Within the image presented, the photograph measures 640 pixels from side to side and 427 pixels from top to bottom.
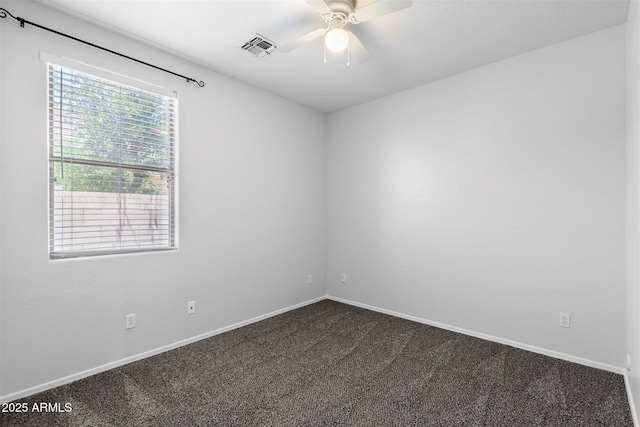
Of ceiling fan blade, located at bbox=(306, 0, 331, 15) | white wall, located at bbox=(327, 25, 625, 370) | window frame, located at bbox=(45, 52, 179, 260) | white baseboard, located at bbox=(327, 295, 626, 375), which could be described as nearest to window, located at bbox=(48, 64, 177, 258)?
window frame, located at bbox=(45, 52, 179, 260)

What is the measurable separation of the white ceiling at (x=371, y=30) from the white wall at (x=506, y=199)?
1.02 ft

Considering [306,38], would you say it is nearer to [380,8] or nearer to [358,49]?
[358,49]

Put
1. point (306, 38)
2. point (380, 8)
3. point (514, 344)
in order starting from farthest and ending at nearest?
point (514, 344)
point (306, 38)
point (380, 8)

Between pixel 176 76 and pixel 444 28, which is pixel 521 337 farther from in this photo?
pixel 176 76

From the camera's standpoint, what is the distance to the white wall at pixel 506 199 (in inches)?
96.1

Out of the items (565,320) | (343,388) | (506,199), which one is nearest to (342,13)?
(506,199)

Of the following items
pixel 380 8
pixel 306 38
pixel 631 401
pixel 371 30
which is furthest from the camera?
pixel 371 30

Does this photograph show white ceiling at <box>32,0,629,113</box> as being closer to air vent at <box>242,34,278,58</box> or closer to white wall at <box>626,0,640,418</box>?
air vent at <box>242,34,278,58</box>

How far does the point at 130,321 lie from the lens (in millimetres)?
2557

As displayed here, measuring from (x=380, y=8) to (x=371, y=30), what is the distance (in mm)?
623

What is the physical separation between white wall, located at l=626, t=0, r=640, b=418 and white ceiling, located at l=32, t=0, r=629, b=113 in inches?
14.7

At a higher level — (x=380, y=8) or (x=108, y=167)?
(x=380, y=8)

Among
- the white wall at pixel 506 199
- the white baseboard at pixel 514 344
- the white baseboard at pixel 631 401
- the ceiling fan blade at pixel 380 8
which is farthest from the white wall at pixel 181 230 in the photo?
the white baseboard at pixel 631 401

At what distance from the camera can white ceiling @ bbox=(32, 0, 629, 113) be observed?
2150 mm
